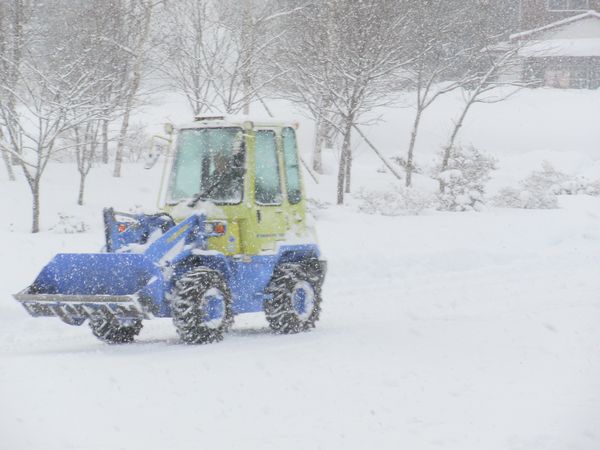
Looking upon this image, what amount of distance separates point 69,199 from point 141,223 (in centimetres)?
1503

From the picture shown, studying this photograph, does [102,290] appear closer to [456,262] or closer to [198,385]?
[198,385]

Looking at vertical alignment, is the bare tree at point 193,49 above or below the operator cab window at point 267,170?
above

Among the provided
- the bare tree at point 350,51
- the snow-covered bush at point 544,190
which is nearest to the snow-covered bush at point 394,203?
the bare tree at point 350,51

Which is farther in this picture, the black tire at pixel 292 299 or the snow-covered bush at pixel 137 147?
the snow-covered bush at pixel 137 147

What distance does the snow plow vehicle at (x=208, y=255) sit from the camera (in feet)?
34.3

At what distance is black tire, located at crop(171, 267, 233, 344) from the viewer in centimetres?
1052

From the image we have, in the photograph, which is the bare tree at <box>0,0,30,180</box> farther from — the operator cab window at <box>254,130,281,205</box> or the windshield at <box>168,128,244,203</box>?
the operator cab window at <box>254,130,281,205</box>

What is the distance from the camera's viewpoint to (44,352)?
35.1 feet

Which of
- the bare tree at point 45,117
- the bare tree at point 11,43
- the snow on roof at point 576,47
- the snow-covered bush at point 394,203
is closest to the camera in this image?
the bare tree at point 45,117

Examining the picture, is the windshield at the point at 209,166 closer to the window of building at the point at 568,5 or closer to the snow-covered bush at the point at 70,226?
the snow-covered bush at the point at 70,226

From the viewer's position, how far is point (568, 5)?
188 feet

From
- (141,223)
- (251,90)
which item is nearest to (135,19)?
(251,90)

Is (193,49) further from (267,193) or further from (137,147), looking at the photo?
(267,193)

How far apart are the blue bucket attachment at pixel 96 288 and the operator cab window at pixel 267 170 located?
1.82 m
